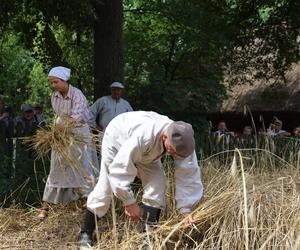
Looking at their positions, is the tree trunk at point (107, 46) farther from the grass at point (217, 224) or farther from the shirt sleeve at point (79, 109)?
the grass at point (217, 224)

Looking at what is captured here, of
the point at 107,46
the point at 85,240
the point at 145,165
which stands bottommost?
the point at 85,240

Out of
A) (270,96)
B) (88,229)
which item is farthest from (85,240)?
(270,96)

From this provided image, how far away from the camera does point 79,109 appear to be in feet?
16.8

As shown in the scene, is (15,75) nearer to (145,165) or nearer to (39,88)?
(39,88)

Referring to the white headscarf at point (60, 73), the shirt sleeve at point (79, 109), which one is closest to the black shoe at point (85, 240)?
the shirt sleeve at point (79, 109)

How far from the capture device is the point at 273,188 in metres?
4.18

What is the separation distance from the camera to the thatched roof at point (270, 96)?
1595cm

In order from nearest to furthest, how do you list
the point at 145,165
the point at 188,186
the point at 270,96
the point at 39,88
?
1. the point at 188,186
2. the point at 145,165
3. the point at 39,88
4. the point at 270,96

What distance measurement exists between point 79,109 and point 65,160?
489 millimetres

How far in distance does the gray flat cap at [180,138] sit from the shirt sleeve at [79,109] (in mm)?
1761

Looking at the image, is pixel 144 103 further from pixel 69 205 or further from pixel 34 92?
pixel 34 92

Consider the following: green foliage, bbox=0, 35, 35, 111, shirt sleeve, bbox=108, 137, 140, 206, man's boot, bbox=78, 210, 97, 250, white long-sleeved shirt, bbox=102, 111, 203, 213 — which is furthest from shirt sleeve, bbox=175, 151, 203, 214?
green foliage, bbox=0, 35, 35, 111

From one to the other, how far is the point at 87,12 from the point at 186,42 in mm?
4372

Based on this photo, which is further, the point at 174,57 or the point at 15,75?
the point at 15,75
